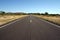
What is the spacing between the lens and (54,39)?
8039 mm

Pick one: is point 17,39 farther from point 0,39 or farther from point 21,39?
point 0,39

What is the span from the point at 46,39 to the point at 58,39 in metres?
0.80

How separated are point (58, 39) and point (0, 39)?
146 inches

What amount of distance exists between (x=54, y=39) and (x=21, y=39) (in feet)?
6.95

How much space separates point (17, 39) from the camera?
7852mm

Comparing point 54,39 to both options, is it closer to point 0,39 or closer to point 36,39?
point 36,39

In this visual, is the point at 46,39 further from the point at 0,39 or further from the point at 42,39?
the point at 0,39

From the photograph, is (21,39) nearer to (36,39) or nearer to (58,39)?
(36,39)

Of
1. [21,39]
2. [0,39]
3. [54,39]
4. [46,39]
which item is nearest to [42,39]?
[46,39]

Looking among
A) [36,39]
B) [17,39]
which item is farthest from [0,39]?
[36,39]

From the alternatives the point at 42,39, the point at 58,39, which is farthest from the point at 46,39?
the point at 58,39

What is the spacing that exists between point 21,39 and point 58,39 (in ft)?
7.79

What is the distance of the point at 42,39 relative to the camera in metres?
7.91

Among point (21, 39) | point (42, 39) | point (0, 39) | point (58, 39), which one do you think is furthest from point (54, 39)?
point (0, 39)
